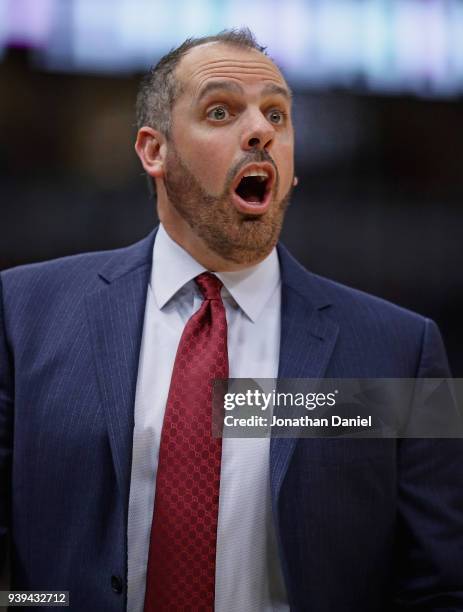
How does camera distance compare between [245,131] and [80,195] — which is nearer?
[245,131]

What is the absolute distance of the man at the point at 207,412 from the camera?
1.25 metres

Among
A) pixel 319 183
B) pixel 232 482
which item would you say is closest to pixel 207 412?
pixel 232 482

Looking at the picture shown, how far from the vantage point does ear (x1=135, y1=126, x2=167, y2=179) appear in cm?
146

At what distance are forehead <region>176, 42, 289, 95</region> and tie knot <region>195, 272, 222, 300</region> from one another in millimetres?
336

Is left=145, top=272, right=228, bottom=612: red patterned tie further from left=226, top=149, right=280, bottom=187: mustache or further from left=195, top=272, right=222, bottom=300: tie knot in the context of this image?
left=226, top=149, right=280, bottom=187: mustache

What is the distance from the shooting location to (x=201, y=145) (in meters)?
1.36

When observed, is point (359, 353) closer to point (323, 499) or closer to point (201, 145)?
point (323, 499)

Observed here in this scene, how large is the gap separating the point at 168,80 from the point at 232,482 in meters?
0.76

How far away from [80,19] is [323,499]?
5.08ft

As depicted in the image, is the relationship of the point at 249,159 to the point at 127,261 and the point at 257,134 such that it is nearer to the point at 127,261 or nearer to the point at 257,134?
the point at 257,134

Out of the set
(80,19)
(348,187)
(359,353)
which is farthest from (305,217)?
(359,353)

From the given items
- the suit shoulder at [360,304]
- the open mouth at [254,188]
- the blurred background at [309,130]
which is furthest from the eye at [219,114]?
the blurred background at [309,130]

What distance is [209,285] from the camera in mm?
1402

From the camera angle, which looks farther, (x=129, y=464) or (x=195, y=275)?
(x=195, y=275)
